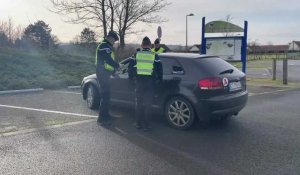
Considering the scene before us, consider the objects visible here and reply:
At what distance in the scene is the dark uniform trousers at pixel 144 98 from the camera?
21.1 feet

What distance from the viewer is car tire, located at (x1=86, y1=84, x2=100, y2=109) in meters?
8.18

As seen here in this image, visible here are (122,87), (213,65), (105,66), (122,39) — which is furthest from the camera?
(122,39)

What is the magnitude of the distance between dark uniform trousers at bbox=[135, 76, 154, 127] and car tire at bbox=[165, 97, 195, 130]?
0.41 meters

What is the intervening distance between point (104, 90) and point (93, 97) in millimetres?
1370

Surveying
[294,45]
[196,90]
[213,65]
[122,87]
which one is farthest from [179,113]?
[294,45]

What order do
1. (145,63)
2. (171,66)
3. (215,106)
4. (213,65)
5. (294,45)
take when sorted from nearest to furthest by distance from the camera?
(215,106), (145,63), (213,65), (171,66), (294,45)

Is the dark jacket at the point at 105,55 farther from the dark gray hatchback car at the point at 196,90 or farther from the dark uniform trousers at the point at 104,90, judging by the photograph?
the dark gray hatchback car at the point at 196,90

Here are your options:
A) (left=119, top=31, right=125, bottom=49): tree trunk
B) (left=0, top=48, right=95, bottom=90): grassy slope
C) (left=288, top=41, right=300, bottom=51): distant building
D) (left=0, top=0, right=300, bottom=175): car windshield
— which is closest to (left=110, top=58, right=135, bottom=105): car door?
(left=0, top=0, right=300, bottom=175): car windshield

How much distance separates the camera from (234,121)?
23.6 ft

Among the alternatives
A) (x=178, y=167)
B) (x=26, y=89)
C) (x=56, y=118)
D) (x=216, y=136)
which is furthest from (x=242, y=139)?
(x=26, y=89)

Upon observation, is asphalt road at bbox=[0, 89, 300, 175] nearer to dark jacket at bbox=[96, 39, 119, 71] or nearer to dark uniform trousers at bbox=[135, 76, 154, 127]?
dark uniform trousers at bbox=[135, 76, 154, 127]

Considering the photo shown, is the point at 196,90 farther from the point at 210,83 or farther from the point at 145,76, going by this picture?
the point at 145,76

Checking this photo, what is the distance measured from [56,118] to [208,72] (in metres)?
3.43

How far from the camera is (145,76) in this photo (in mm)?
6387
